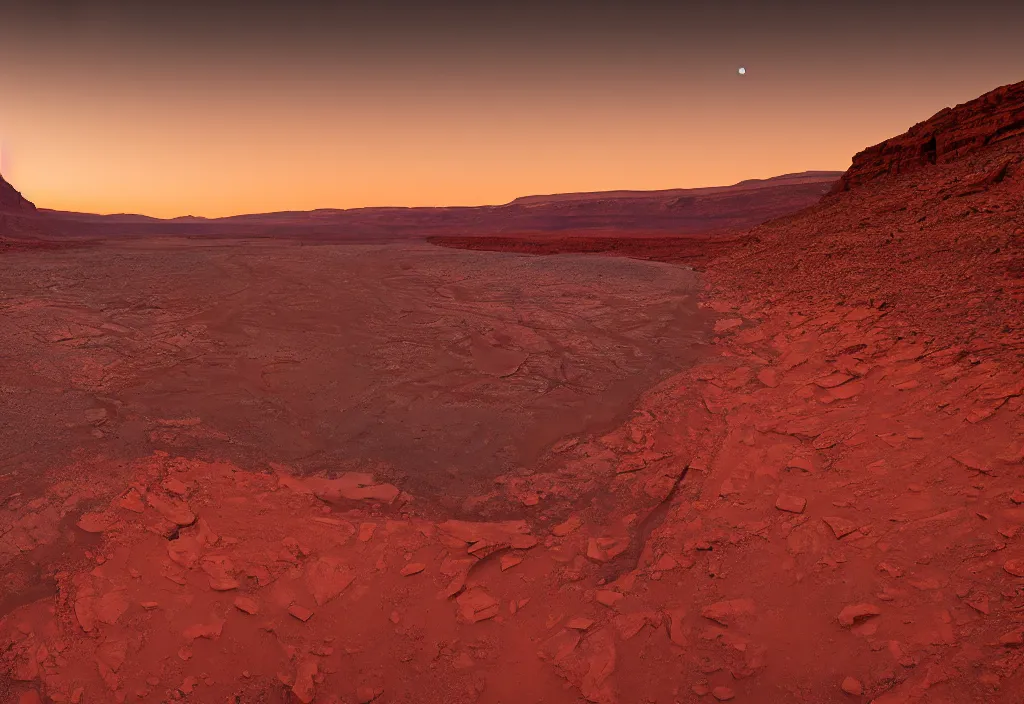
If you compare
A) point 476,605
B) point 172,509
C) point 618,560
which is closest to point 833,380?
point 618,560

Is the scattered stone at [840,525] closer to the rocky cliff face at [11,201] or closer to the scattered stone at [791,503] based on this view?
the scattered stone at [791,503]

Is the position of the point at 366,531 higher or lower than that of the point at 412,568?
higher

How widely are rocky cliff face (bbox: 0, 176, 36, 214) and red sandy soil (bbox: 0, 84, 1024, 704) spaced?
48.4 m

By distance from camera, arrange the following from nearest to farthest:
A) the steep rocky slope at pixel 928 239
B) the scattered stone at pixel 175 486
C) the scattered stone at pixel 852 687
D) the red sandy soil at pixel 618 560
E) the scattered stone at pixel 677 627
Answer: the scattered stone at pixel 852 687
the red sandy soil at pixel 618 560
the scattered stone at pixel 677 627
the scattered stone at pixel 175 486
the steep rocky slope at pixel 928 239

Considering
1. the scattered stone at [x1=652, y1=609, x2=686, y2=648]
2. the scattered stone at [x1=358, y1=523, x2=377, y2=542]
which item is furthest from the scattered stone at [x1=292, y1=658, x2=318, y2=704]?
the scattered stone at [x1=652, y1=609, x2=686, y2=648]

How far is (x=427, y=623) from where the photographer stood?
14.3 feet

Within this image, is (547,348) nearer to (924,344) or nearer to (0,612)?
(924,344)

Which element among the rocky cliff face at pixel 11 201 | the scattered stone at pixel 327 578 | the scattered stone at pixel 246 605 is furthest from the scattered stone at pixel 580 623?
the rocky cliff face at pixel 11 201

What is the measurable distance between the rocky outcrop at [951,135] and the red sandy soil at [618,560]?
4907 mm

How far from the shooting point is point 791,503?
4.91 metres

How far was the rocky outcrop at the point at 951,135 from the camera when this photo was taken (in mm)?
10164

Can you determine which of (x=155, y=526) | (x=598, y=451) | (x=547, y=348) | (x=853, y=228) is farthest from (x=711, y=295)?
(x=155, y=526)

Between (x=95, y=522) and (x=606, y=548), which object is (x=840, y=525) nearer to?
(x=606, y=548)

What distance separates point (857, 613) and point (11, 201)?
5743cm
